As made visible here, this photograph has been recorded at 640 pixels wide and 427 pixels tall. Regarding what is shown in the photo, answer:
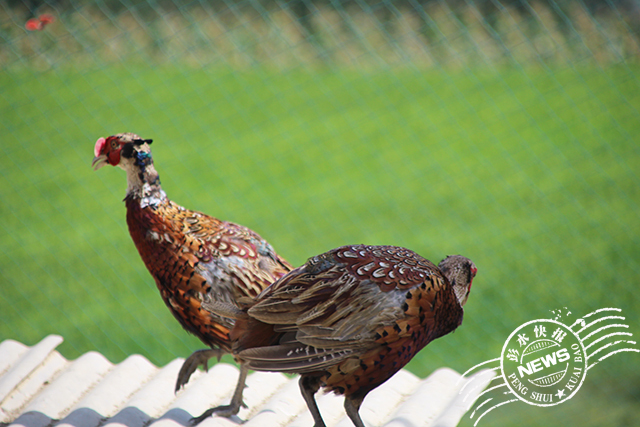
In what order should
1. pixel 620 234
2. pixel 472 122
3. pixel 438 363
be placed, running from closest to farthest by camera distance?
pixel 438 363 → pixel 620 234 → pixel 472 122

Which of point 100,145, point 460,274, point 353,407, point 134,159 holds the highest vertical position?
point 100,145

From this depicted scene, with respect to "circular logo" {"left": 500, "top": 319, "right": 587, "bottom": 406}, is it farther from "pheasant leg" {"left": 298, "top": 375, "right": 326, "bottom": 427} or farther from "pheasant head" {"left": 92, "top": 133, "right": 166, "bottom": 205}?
"pheasant head" {"left": 92, "top": 133, "right": 166, "bottom": 205}

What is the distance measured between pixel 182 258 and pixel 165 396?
2.29 feet

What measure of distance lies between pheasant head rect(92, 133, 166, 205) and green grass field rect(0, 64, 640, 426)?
2355mm

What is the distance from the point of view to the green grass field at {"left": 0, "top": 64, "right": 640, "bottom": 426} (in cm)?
534

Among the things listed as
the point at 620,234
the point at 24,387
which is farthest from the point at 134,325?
the point at 620,234

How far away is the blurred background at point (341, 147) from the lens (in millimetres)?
5566

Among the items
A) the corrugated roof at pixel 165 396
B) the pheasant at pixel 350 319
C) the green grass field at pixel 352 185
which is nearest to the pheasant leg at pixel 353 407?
the pheasant at pixel 350 319

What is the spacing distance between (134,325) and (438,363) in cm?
245

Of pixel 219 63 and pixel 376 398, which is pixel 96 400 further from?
pixel 219 63

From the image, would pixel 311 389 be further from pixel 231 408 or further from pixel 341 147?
pixel 341 147

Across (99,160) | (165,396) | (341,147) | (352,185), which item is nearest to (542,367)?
(165,396)

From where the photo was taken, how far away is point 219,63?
28.3ft

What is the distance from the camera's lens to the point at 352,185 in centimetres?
870
